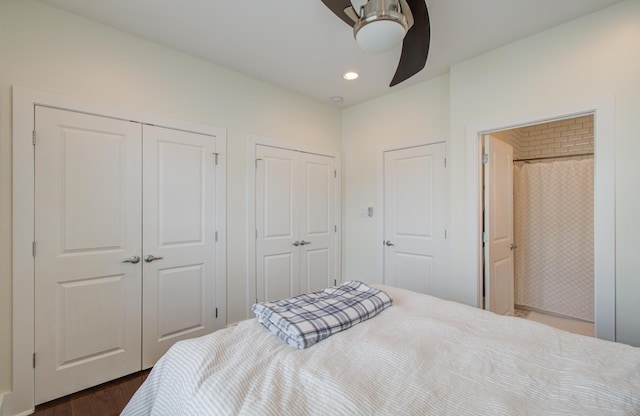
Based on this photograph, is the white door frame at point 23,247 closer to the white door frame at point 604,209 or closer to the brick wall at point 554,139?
the white door frame at point 604,209

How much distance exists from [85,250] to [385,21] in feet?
7.83

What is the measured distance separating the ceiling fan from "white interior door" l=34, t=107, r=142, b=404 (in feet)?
5.82

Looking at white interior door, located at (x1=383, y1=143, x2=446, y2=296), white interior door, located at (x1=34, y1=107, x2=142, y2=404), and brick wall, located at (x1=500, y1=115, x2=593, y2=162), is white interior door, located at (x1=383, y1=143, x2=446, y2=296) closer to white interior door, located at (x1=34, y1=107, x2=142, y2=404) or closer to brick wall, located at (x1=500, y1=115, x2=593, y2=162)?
brick wall, located at (x1=500, y1=115, x2=593, y2=162)

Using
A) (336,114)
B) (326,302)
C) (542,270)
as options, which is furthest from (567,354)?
(336,114)

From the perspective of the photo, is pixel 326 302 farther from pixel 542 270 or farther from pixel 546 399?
pixel 542 270

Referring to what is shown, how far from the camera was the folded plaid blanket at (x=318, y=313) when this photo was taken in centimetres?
Result: 138

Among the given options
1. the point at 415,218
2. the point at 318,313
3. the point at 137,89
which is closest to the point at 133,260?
the point at 137,89

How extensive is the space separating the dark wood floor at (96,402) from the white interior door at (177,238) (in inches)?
8.5

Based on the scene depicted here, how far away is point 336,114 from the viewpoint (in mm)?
3828

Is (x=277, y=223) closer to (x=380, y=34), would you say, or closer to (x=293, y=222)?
(x=293, y=222)

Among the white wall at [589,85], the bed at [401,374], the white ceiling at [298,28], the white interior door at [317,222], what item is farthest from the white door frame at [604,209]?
the white interior door at [317,222]

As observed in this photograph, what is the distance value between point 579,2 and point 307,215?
280cm

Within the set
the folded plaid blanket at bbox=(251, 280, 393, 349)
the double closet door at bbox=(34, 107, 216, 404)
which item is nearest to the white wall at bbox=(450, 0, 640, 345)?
the folded plaid blanket at bbox=(251, 280, 393, 349)

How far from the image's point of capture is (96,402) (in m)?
1.96
